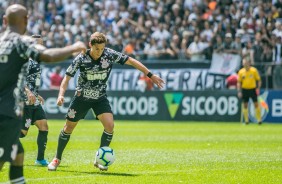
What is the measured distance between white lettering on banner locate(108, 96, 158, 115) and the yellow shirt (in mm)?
4467

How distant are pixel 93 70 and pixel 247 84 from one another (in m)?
17.2

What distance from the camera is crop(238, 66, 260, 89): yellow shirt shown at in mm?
29844

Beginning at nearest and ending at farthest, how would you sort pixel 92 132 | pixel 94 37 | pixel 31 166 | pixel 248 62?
pixel 94 37
pixel 31 166
pixel 92 132
pixel 248 62

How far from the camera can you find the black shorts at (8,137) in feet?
26.9

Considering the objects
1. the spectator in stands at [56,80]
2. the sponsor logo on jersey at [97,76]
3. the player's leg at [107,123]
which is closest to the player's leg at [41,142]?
the player's leg at [107,123]

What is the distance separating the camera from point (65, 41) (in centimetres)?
3697

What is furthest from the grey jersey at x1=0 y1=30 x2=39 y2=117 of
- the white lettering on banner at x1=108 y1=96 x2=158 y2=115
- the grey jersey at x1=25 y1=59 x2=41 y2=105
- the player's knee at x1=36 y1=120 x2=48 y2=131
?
the white lettering on banner at x1=108 y1=96 x2=158 y2=115

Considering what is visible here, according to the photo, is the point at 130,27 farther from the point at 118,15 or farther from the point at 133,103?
the point at 133,103

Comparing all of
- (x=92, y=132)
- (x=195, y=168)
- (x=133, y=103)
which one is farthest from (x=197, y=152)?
(x=133, y=103)

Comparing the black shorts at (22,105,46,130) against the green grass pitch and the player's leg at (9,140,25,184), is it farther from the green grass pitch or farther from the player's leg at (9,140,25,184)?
→ the player's leg at (9,140,25,184)

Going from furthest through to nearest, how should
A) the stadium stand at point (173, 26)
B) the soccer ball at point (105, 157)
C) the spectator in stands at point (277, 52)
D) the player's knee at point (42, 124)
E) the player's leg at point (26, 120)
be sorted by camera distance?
the stadium stand at point (173, 26) < the spectator in stands at point (277, 52) < the player's knee at point (42, 124) < the player's leg at point (26, 120) < the soccer ball at point (105, 157)

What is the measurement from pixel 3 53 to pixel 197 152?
32.3 ft

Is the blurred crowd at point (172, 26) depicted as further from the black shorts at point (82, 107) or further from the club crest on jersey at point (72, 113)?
the club crest on jersey at point (72, 113)

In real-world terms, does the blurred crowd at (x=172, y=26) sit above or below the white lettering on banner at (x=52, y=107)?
above
